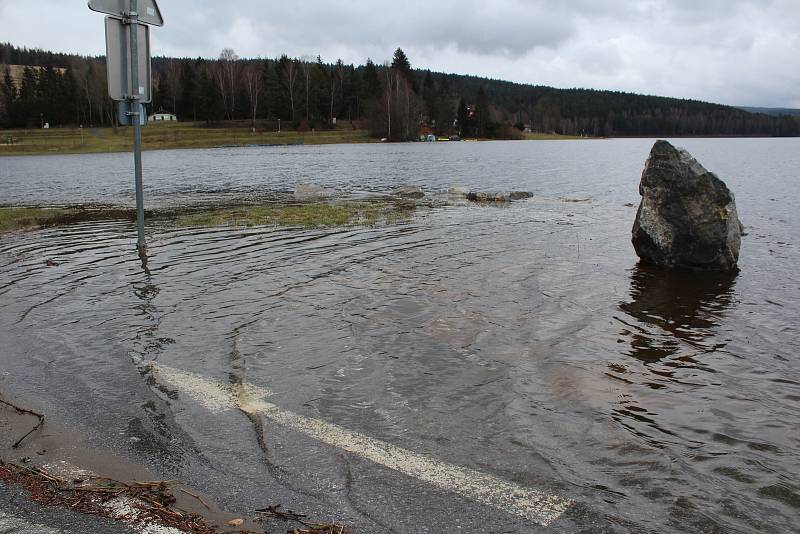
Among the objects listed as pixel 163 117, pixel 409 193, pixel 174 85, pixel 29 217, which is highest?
pixel 174 85

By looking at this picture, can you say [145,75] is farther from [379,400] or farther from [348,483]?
[348,483]

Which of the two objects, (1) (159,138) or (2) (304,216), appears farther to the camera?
(1) (159,138)

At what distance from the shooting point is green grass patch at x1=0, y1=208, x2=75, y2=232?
18.0m

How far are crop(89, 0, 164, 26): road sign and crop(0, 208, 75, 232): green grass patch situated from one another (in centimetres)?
908

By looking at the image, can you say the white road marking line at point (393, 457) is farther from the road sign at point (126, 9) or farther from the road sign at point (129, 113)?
the road sign at point (126, 9)

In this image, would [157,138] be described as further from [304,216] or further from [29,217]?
[304,216]

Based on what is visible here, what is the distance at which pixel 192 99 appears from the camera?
142500mm

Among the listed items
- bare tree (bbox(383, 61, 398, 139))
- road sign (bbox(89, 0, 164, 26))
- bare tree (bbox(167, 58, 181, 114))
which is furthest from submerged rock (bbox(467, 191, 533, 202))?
bare tree (bbox(167, 58, 181, 114))

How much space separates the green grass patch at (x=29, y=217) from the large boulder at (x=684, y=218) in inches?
673

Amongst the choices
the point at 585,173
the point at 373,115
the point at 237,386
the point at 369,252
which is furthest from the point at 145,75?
the point at 373,115

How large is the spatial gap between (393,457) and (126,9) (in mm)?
10071

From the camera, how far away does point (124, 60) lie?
36.8ft

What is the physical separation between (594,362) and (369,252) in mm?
7341

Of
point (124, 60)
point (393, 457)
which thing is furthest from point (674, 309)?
point (124, 60)
